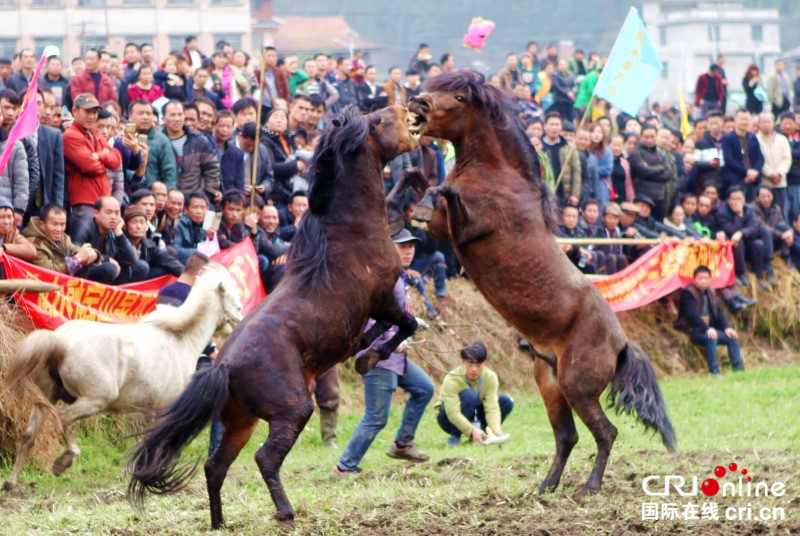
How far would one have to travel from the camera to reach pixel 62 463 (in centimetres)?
940

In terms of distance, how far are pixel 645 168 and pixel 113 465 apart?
877cm

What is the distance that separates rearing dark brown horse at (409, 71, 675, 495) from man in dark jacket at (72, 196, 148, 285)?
3653 mm

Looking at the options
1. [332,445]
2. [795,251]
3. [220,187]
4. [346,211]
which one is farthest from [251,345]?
[795,251]

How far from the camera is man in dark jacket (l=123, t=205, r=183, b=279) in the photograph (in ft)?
37.0

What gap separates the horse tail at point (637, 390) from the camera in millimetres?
8828

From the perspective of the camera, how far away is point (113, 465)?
1036 centimetres

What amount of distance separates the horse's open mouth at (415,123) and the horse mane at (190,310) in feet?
9.08

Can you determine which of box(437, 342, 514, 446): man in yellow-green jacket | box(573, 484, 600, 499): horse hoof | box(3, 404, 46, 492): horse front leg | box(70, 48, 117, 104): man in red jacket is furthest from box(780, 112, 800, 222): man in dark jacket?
box(3, 404, 46, 492): horse front leg

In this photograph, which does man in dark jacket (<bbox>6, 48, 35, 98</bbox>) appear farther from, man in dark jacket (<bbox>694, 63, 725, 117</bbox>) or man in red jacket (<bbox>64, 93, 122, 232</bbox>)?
man in dark jacket (<bbox>694, 63, 725, 117</bbox>)

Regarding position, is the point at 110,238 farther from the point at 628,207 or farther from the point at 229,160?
the point at 628,207

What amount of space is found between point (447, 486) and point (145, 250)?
4025 millimetres

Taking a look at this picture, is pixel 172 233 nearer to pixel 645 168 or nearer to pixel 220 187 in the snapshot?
pixel 220 187

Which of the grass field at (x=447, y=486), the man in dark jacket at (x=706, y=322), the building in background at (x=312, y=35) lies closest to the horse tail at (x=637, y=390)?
the grass field at (x=447, y=486)

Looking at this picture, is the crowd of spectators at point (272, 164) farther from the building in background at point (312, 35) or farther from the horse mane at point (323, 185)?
the building in background at point (312, 35)
